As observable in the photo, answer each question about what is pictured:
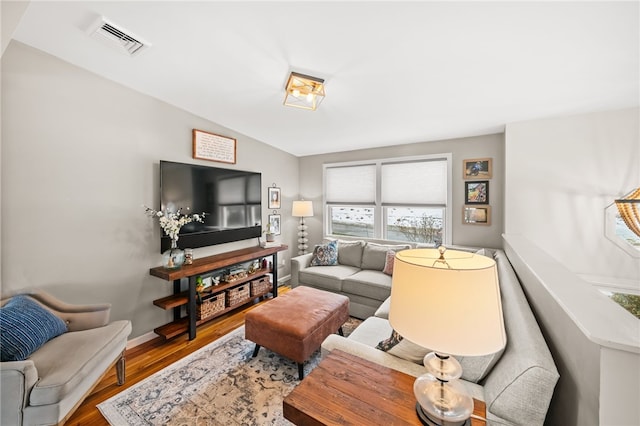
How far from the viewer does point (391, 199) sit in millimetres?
3963

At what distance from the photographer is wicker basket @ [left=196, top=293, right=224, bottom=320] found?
275 cm

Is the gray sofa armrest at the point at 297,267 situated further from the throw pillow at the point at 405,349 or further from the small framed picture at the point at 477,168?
the small framed picture at the point at 477,168

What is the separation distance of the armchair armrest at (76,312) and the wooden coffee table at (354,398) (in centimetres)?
188

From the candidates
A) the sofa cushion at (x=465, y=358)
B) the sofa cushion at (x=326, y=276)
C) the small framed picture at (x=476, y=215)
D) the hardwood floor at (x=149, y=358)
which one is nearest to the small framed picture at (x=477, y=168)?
the small framed picture at (x=476, y=215)

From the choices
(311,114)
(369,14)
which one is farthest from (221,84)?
(369,14)

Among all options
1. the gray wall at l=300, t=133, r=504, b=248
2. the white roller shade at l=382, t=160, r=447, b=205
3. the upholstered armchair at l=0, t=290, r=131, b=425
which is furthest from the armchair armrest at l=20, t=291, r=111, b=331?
the gray wall at l=300, t=133, r=504, b=248

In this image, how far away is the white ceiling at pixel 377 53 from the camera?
57.8 inches

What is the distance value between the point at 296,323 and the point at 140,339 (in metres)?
1.78

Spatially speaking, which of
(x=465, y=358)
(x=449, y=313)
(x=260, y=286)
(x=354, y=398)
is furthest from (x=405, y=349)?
(x=260, y=286)

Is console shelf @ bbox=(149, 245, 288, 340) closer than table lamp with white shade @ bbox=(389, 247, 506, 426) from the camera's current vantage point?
No

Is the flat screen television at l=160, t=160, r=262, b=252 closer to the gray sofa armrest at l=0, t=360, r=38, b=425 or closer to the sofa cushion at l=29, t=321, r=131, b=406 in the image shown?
the sofa cushion at l=29, t=321, r=131, b=406

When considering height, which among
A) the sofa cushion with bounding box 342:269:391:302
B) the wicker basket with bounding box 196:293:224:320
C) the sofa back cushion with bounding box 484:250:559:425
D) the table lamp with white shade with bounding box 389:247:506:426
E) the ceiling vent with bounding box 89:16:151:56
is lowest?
the wicker basket with bounding box 196:293:224:320

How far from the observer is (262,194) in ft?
13.0

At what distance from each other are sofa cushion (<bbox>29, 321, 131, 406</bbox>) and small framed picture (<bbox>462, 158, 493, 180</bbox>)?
412 cm
